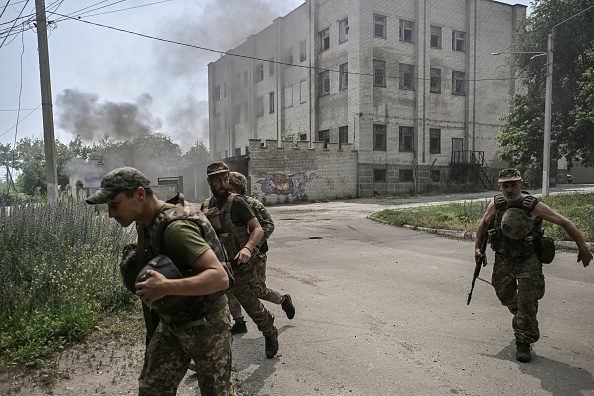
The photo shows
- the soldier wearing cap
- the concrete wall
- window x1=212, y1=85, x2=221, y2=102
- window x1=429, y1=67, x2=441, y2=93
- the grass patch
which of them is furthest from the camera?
window x1=212, y1=85, x2=221, y2=102

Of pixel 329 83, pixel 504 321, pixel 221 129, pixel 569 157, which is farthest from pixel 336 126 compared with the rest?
pixel 504 321

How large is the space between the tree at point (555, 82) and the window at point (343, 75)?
10330 mm

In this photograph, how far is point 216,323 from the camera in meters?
2.16

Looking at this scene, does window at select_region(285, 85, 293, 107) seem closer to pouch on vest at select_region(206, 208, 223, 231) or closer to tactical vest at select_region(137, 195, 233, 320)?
pouch on vest at select_region(206, 208, 223, 231)

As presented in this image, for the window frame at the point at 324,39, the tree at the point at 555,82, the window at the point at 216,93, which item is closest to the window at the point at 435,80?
the window frame at the point at 324,39

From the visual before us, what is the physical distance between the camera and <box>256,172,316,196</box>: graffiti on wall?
81.9 ft

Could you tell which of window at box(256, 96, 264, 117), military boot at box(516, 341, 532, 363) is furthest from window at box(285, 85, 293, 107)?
military boot at box(516, 341, 532, 363)

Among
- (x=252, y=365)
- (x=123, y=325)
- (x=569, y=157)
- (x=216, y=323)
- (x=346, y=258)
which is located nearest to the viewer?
(x=216, y=323)

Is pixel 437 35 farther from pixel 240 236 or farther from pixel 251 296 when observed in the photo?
pixel 251 296

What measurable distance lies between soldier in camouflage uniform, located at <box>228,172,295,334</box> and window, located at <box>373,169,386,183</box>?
24.3 metres

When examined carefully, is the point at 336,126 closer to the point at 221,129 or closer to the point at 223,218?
the point at 221,129

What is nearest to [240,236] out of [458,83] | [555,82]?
[555,82]

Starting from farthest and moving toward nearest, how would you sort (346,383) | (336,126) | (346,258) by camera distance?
(336,126) < (346,258) < (346,383)

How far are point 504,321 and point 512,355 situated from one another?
963mm
